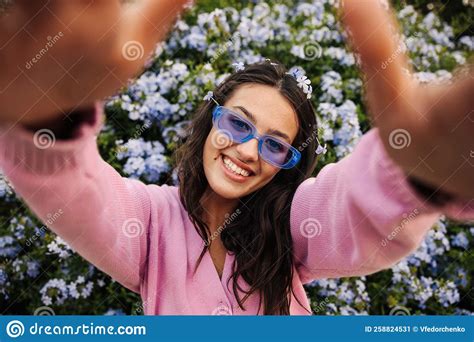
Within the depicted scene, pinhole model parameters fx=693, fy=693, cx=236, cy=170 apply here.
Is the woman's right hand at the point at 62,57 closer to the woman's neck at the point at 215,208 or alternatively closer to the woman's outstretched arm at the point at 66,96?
the woman's outstretched arm at the point at 66,96

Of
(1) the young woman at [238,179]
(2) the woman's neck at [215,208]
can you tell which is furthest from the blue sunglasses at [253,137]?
(2) the woman's neck at [215,208]

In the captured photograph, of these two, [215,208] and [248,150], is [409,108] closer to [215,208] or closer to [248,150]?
[248,150]

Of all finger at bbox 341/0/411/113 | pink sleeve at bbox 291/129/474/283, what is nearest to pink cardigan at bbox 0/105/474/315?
pink sleeve at bbox 291/129/474/283

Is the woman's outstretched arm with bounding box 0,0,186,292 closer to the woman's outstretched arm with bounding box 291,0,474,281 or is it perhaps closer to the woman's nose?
the woman's nose

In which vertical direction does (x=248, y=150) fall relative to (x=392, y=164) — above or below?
below

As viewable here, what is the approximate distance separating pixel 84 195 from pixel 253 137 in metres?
0.39

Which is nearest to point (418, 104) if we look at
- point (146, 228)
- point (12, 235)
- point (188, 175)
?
point (188, 175)

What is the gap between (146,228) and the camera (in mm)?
1572

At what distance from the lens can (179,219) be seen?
1604 millimetres

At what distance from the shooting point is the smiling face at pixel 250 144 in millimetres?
1541

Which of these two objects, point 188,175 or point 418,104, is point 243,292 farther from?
point 418,104

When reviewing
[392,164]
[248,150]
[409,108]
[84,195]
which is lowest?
[84,195]

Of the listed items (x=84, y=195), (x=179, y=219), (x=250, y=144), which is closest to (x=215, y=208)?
(x=179, y=219)

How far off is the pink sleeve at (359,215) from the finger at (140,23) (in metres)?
0.48
